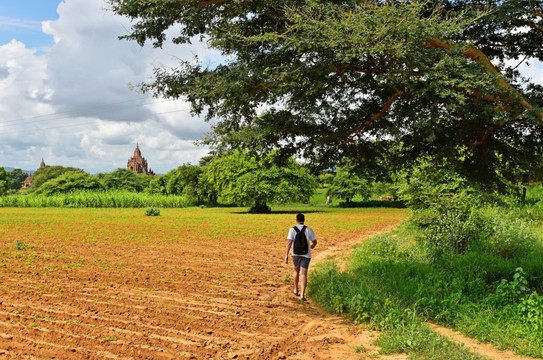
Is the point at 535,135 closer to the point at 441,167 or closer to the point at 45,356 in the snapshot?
the point at 441,167

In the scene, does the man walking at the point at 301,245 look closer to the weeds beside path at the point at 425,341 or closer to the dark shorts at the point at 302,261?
the dark shorts at the point at 302,261

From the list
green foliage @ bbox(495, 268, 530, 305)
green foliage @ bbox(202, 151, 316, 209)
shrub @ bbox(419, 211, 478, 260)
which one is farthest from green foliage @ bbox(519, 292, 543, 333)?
green foliage @ bbox(202, 151, 316, 209)

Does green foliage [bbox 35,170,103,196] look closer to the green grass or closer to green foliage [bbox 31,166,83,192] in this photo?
green foliage [bbox 31,166,83,192]

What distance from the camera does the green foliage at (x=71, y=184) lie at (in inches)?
2822

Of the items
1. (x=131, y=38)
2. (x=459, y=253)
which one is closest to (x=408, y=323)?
(x=459, y=253)

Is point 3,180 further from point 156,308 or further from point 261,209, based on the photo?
point 156,308

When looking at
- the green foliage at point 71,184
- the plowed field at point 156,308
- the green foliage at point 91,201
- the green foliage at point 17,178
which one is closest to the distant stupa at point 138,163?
the green foliage at point 17,178

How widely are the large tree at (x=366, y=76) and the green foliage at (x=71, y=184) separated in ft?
232

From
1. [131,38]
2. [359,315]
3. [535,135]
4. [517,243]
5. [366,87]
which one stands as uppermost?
[131,38]

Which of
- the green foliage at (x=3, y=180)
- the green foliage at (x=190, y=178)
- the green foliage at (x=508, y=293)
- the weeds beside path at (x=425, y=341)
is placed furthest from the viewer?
the green foliage at (x=3, y=180)

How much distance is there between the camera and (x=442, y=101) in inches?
310

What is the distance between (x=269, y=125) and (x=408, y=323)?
4372mm

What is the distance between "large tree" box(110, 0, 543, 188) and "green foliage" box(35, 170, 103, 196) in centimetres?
7060

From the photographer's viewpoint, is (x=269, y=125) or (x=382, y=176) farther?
(x=382, y=176)
